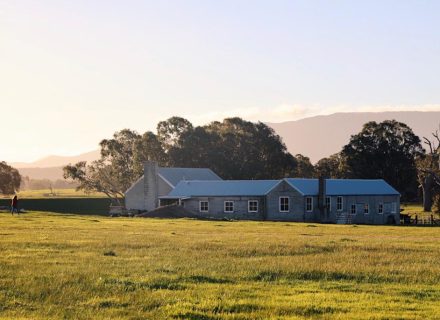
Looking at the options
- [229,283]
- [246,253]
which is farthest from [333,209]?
[229,283]

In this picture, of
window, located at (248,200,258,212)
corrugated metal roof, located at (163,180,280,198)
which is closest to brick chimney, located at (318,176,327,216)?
corrugated metal roof, located at (163,180,280,198)

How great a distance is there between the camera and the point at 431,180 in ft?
342

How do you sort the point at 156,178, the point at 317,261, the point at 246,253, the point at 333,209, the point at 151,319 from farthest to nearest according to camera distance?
the point at 156,178
the point at 333,209
the point at 246,253
the point at 317,261
the point at 151,319

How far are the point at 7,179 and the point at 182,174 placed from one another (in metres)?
40.9

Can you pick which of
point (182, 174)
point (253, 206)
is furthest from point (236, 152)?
point (253, 206)

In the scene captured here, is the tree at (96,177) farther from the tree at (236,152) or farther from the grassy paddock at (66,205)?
the tree at (236,152)

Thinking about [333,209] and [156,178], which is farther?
[156,178]

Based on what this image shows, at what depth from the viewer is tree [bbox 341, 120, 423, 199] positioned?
4201 inches

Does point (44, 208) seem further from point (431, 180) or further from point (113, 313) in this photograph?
point (113, 313)

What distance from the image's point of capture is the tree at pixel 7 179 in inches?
4633

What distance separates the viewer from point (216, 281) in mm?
18094

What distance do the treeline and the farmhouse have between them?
24.2 metres

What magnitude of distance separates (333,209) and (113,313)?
64722 millimetres

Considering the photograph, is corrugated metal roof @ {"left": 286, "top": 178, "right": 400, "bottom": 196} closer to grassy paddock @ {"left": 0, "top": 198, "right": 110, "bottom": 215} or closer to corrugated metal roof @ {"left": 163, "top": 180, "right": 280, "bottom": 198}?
corrugated metal roof @ {"left": 163, "top": 180, "right": 280, "bottom": 198}
